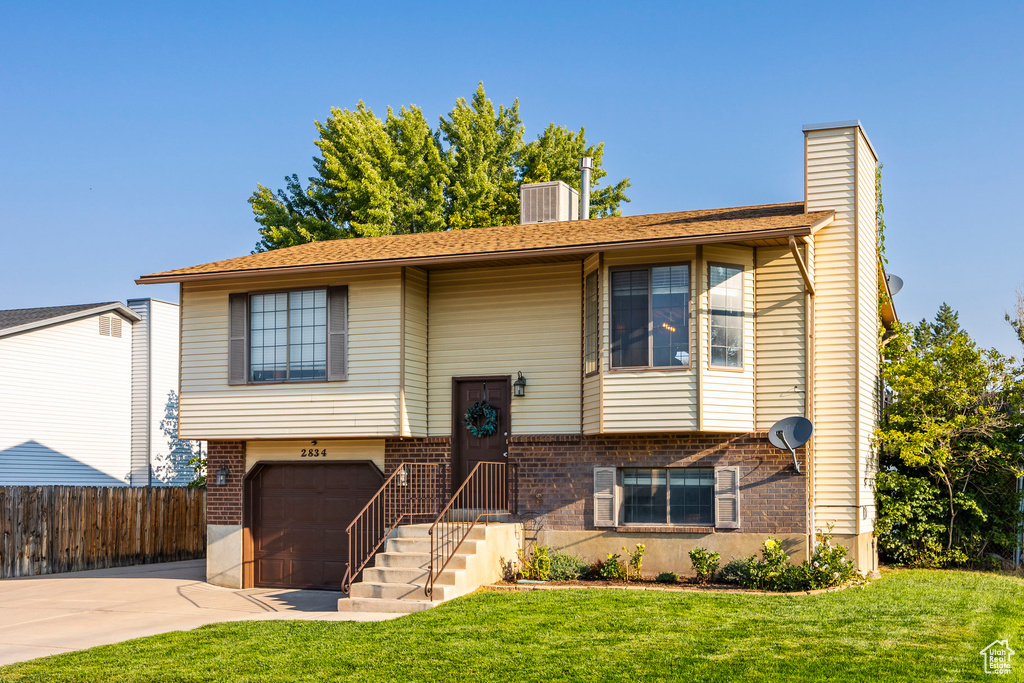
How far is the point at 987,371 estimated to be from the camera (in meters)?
17.2

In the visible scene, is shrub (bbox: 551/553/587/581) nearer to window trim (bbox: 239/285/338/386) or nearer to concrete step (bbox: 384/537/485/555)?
concrete step (bbox: 384/537/485/555)

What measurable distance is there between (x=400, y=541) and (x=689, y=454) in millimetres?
4440

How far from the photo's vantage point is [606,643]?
400 inches

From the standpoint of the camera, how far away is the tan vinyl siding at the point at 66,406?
2545 cm

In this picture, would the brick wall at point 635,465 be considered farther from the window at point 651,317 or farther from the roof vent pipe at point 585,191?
the roof vent pipe at point 585,191

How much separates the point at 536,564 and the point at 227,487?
6.08m

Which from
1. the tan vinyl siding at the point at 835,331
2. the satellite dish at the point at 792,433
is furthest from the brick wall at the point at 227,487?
the tan vinyl siding at the point at 835,331

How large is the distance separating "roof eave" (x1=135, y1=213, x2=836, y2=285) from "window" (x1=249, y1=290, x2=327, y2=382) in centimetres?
61

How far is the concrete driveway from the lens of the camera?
39.9 ft

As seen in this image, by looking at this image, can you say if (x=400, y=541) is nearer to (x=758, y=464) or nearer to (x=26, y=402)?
(x=758, y=464)

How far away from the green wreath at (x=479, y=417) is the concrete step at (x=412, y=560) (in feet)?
9.19

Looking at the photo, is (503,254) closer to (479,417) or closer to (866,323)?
(479,417)

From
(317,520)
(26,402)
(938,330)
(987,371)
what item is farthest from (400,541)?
(938,330)

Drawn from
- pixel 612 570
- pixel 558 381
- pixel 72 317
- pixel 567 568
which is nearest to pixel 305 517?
pixel 567 568
